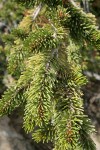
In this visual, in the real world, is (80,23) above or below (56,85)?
above

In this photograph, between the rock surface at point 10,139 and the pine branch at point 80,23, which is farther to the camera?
the rock surface at point 10,139

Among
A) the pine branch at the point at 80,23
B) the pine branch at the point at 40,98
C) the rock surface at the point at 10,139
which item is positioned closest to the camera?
the pine branch at the point at 40,98

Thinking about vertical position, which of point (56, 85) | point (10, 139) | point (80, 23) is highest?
point (80, 23)

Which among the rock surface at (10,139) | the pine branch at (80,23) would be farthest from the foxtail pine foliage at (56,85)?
the rock surface at (10,139)

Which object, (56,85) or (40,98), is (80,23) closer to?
(56,85)

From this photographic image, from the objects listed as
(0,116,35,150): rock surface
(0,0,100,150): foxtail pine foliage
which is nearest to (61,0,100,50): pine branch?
(0,0,100,150): foxtail pine foliage

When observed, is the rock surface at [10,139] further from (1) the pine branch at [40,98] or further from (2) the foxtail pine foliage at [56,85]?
(1) the pine branch at [40,98]

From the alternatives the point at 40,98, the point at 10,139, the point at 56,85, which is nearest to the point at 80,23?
the point at 56,85

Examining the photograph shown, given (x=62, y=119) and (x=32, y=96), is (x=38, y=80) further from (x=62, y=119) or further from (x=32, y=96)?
(x=62, y=119)

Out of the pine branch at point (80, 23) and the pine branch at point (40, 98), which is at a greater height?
the pine branch at point (80, 23)
